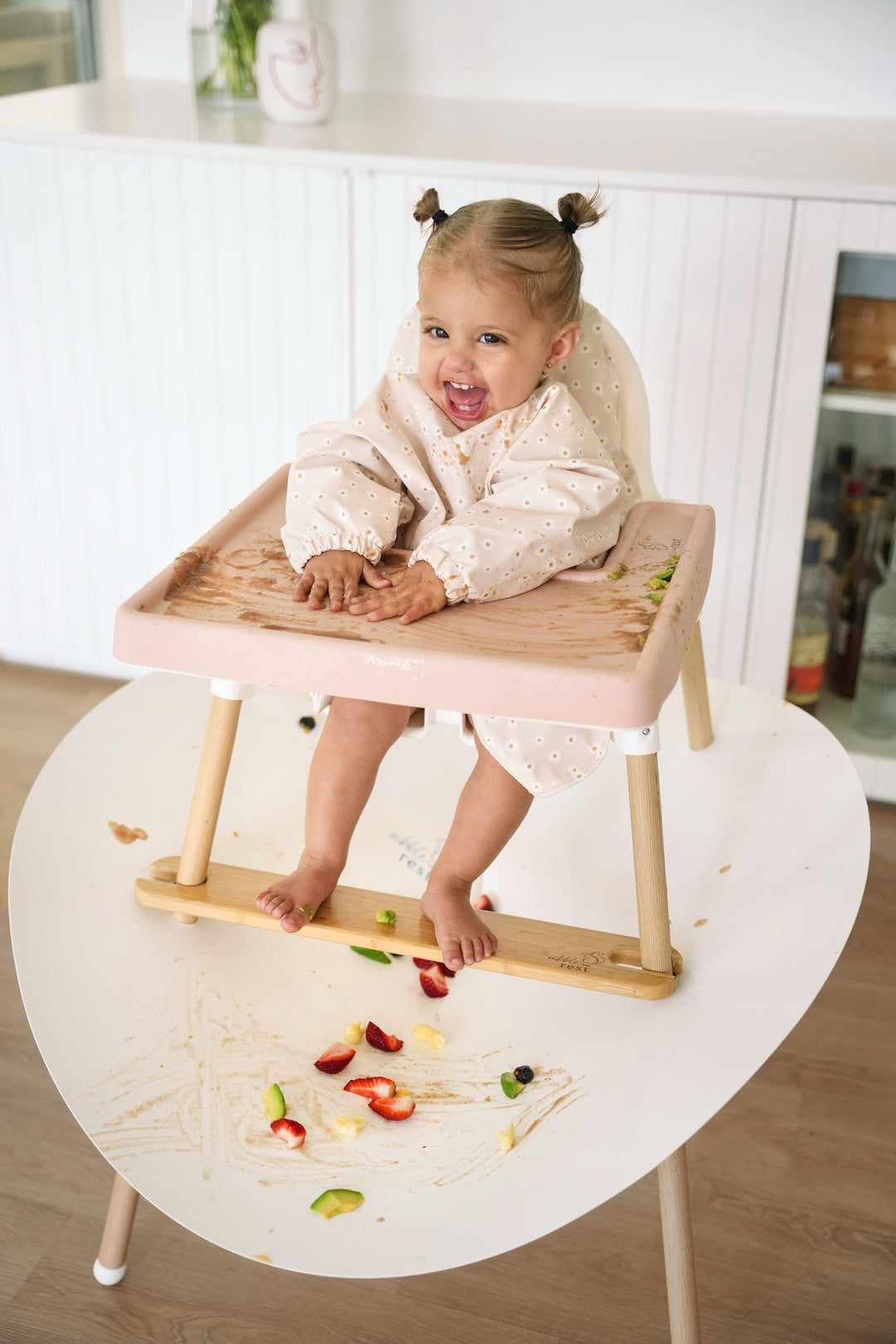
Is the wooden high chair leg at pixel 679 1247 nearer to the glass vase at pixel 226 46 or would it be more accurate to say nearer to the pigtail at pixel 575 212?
the pigtail at pixel 575 212

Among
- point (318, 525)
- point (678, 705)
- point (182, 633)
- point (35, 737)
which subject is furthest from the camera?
point (35, 737)

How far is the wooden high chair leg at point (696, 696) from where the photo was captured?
1213 millimetres

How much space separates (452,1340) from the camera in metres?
1.19

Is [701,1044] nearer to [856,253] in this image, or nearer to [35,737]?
[856,253]

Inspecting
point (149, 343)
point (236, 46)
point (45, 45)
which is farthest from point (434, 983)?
point (45, 45)

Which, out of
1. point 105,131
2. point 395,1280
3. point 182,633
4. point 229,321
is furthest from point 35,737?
point 182,633

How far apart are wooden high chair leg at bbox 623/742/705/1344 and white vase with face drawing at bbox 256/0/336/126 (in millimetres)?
1385

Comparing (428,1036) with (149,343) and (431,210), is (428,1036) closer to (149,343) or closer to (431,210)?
(431,210)

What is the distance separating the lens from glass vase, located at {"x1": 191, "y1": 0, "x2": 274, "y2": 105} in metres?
1.94

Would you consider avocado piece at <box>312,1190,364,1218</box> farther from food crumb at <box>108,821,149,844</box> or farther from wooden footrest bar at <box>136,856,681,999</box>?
food crumb at <box>108,821,149,844</box>

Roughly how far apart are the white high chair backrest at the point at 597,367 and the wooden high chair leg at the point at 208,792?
1.19 ft

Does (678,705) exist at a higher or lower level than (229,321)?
lower

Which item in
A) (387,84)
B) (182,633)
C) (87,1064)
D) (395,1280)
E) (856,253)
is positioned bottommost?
(395,1280)

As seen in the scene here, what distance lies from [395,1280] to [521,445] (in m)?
0.85
